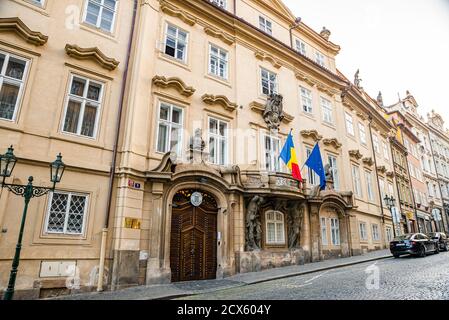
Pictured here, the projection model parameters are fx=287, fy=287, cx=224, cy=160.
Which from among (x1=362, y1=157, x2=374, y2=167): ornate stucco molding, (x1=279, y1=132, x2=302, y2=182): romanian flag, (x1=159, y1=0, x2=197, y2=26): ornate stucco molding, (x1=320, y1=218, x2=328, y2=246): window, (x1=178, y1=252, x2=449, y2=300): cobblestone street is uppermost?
(x1=159, y1=0, x2=197, y2=26): ornate stucco molding

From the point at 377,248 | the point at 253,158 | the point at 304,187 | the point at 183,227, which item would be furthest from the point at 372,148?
the point at 183,227

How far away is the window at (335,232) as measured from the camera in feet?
58.2

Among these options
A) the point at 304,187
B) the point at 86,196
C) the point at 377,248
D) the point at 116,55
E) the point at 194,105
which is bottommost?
the point at 377,248

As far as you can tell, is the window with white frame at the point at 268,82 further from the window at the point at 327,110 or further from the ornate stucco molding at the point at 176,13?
the ornate stucco molding at the point at 176,13

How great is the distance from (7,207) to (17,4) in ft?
22.7

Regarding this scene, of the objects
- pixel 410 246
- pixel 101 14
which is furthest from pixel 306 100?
pixel 101 14

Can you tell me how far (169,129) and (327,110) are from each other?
1326 centimetres

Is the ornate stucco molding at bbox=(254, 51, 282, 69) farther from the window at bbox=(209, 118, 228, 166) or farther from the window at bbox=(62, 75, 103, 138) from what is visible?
the window at bbox=(62, 75, 103, 138)

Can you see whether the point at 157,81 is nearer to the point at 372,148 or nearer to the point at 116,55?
the point at 116,55

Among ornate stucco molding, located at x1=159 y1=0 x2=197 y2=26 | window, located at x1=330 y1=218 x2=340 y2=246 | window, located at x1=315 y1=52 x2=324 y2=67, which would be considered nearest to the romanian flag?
window, located at x1=330 y1=218 x2=340 y2=246

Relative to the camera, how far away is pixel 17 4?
9836mm

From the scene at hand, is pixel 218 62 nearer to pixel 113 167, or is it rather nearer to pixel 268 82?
pixel 268 82

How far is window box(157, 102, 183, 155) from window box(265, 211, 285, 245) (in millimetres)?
5760

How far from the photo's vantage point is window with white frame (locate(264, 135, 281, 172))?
15312 mm
